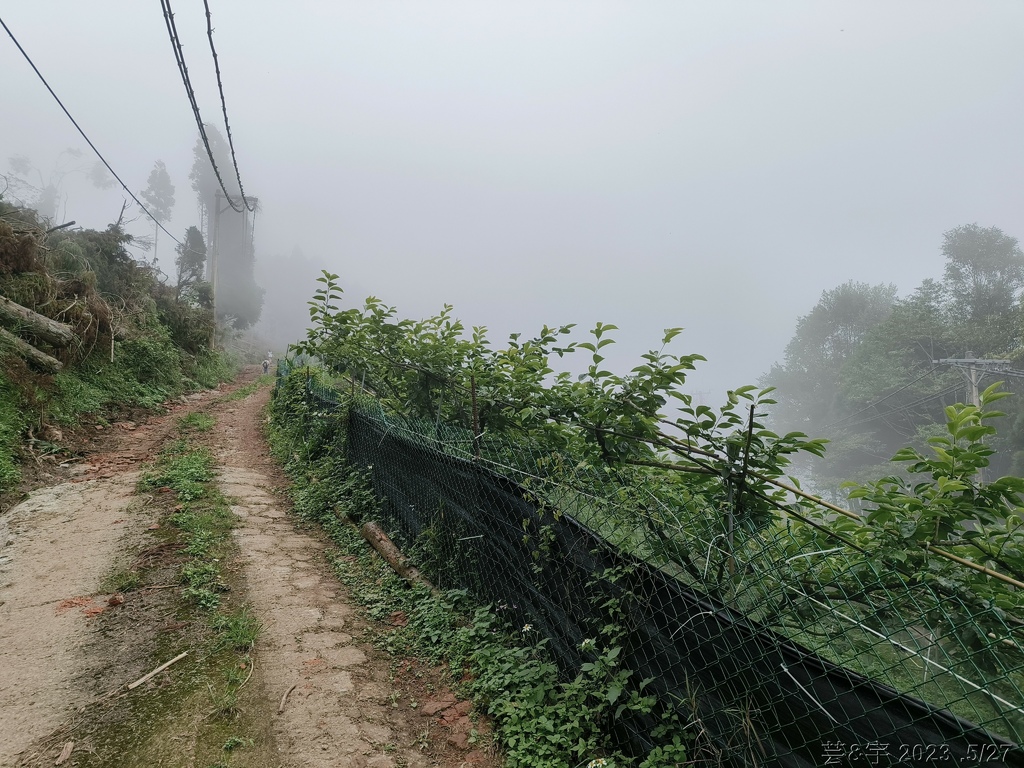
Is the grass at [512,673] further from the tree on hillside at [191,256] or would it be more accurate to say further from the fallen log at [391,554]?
the tree on hillside at [191,256]

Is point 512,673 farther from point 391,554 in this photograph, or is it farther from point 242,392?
point 242,392

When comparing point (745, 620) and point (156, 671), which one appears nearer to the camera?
point (745, 620)

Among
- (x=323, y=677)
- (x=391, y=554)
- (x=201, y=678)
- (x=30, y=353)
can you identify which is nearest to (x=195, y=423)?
(x=30, y=353)

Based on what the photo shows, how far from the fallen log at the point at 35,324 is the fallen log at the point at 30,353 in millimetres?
340

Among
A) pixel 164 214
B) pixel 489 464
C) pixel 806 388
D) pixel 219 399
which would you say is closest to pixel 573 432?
pixel 489 464

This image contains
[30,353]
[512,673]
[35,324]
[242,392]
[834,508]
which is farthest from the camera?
[242,392]

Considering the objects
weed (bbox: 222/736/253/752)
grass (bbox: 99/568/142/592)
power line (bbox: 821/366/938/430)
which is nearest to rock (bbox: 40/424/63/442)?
grass (bbox: 99/568/142/592)

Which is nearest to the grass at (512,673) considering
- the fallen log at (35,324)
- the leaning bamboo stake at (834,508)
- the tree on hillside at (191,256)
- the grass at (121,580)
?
the leaning bamboo stake at (834,508)

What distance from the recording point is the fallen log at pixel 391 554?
3627 mm

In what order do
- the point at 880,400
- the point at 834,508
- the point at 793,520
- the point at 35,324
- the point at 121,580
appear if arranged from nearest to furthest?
the point at 834,508
the point at 793,520
the point at 121,580
the point at 35,324
the point at 880,400

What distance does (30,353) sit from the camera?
23.7ft

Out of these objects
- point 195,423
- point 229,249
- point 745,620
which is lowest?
point 195,423

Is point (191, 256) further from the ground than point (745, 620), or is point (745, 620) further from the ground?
point (191, 256)

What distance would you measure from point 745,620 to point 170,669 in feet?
9.42
